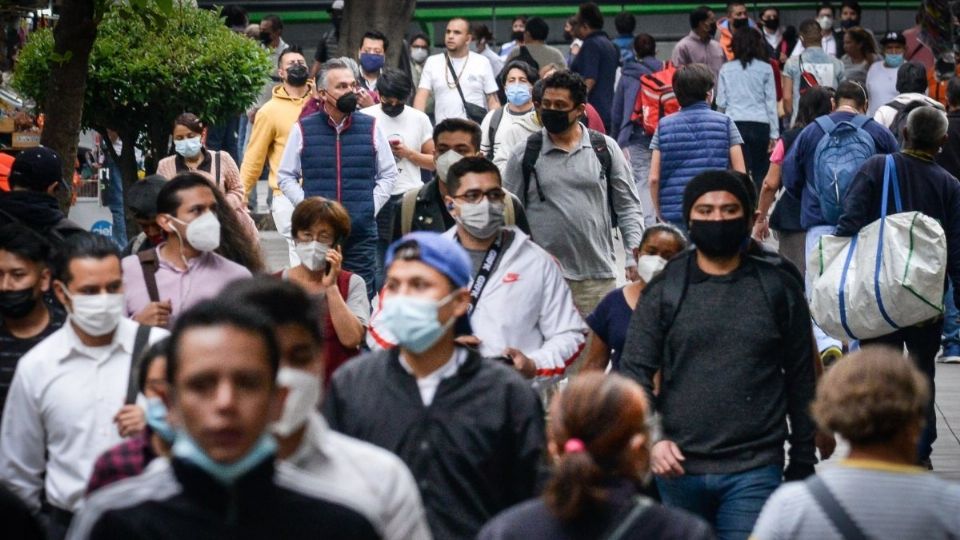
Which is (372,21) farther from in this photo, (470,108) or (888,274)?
(888,274)

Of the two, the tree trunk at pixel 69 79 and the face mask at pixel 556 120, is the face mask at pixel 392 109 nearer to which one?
the tree trunk at pixel 69 79

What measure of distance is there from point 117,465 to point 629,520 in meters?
1.35

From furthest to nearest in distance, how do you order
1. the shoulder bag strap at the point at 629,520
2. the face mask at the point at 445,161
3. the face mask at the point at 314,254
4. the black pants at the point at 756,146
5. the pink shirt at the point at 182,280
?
the black pants at the point at 756,146 < the face mask at the point at 445,161 < the face mask at the point at 314,254 < the pink shirt at the point at 182,280 < the shoulder bag strap at the point at 629,520

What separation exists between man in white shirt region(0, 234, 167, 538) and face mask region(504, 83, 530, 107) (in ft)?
22.6

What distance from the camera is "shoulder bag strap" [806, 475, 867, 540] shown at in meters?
4.63

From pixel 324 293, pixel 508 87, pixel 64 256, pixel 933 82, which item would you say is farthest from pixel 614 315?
pixel 933 82

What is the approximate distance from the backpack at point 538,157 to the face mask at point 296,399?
16.4 feet

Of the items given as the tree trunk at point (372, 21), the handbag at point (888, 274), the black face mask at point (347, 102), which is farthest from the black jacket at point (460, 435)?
the tree trunk at point (372, 21)

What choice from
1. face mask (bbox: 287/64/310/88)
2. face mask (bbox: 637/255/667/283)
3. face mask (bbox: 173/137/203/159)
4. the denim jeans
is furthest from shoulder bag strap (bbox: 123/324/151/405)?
the denim jeans

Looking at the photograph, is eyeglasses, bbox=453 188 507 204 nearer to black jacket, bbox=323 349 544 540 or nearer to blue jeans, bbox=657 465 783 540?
blue jeans, bbox=657 465 783 540

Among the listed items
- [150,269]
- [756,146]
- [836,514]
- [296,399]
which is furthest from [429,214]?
[756,146]

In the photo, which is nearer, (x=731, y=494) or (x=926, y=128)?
(x=731, y=494)

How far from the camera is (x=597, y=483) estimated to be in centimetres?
432

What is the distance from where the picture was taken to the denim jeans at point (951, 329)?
1310 cm
